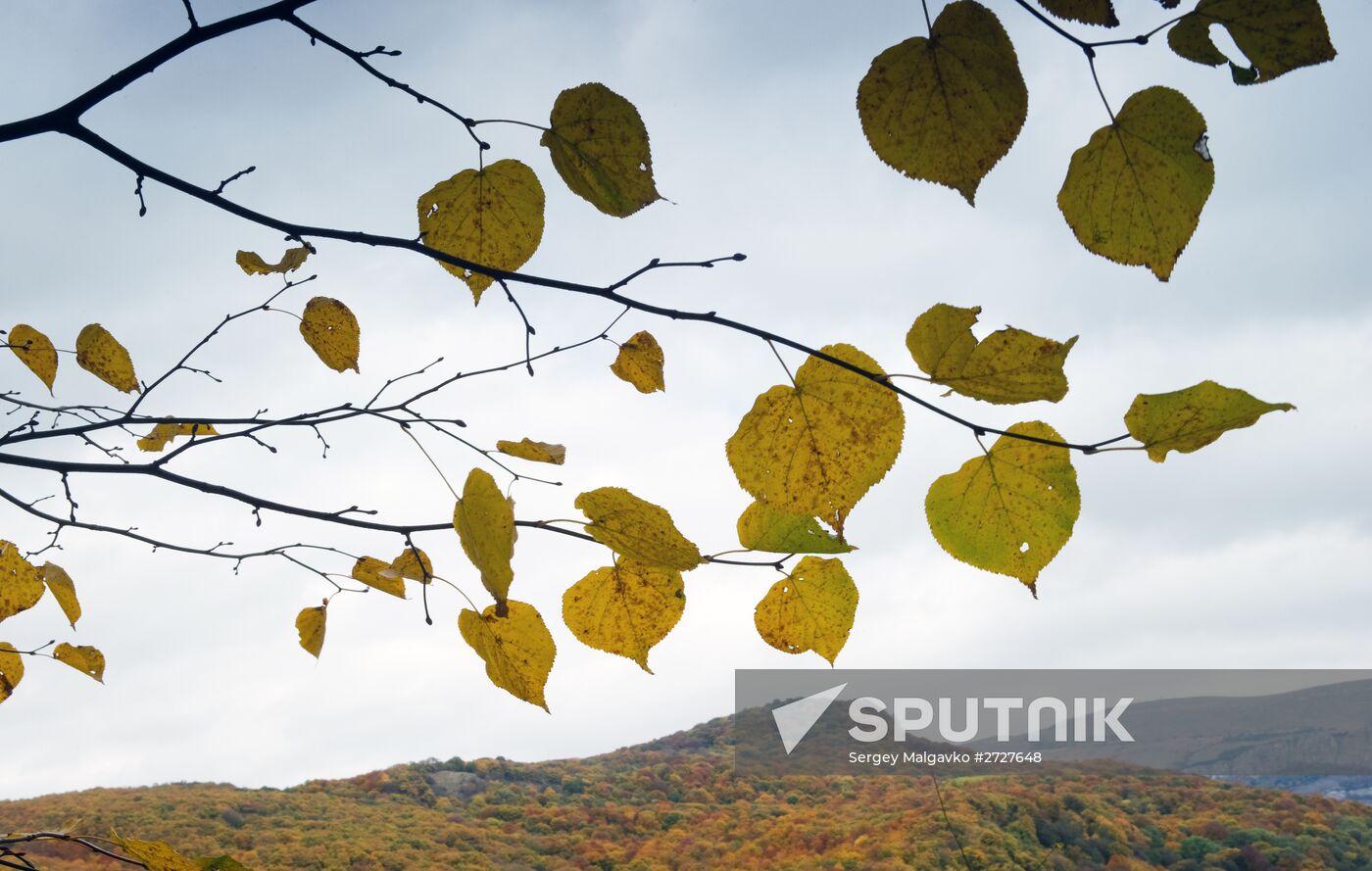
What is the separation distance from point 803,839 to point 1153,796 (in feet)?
21.3

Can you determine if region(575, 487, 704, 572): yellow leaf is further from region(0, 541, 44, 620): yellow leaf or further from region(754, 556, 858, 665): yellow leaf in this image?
region(0, 541, 44, 620): yellow leaf

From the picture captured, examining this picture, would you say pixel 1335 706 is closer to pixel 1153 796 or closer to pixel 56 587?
pixel 1153 796

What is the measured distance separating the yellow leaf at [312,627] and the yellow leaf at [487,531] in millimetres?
444

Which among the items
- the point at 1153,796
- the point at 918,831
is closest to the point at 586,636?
the point at 918,831

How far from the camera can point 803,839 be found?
40.9 feet

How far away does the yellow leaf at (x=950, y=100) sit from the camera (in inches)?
10.5

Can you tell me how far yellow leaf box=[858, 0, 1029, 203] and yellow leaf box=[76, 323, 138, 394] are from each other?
68 cm

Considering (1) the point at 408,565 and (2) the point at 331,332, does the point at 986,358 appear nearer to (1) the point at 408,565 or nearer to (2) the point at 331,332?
(1) the point at 408,565

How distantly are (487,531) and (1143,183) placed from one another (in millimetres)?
234

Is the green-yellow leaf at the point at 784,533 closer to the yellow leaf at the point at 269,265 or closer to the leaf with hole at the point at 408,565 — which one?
the leaf with hole at the point at 408,565

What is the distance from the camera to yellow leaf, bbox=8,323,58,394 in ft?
2.40

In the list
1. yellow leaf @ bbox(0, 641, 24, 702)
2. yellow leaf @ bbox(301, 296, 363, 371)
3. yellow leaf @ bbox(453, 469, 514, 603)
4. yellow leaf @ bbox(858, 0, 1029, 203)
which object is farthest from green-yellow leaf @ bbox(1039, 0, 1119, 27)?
yellow leaf @ bbox(0, 641, 24, 702)

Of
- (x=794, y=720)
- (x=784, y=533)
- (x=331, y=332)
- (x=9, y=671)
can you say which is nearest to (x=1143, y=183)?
(x=784, y=533)

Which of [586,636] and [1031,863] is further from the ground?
[586,636]
